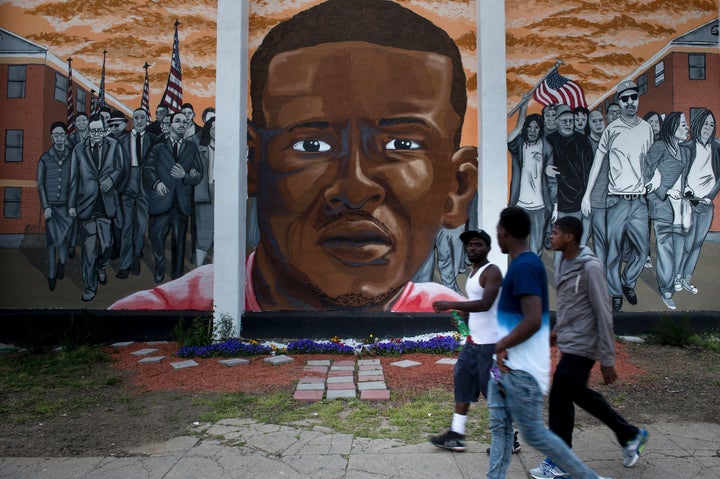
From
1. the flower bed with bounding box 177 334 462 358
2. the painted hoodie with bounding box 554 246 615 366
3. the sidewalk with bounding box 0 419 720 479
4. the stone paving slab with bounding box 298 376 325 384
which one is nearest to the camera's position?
the painted hoodie with bounding box 554 246 615 366

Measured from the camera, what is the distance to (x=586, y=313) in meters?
3.63

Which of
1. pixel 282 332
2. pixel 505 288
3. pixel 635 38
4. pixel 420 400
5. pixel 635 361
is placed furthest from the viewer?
pixel 635 38

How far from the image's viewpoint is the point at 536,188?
8867 millimetres

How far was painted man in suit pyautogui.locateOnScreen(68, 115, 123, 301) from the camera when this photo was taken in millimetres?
8766

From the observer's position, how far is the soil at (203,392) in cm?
463

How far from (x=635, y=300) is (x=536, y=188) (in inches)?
101

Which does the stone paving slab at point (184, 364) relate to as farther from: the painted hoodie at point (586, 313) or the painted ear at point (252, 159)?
the painted hoodie at point (586, 313)

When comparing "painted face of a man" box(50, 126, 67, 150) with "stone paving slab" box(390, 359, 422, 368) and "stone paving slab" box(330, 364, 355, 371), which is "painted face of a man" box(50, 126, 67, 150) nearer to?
"stone paving slab" box(330, 364, 355, 371)

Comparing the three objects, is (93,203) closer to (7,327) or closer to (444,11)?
(7,327)

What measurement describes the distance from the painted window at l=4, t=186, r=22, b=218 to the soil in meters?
3.11

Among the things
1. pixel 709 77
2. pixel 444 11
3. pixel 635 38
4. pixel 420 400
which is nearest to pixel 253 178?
pixel 444 11

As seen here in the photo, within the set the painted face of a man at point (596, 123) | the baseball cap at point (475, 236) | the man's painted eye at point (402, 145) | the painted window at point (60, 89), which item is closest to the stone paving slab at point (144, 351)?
the painted window at point (60, 89)

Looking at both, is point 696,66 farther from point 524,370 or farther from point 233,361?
point 233,361

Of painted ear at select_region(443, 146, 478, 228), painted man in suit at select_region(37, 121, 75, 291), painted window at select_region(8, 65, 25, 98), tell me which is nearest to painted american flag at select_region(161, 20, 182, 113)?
painted man in suit at select_region(37, 121, 75, 291)
